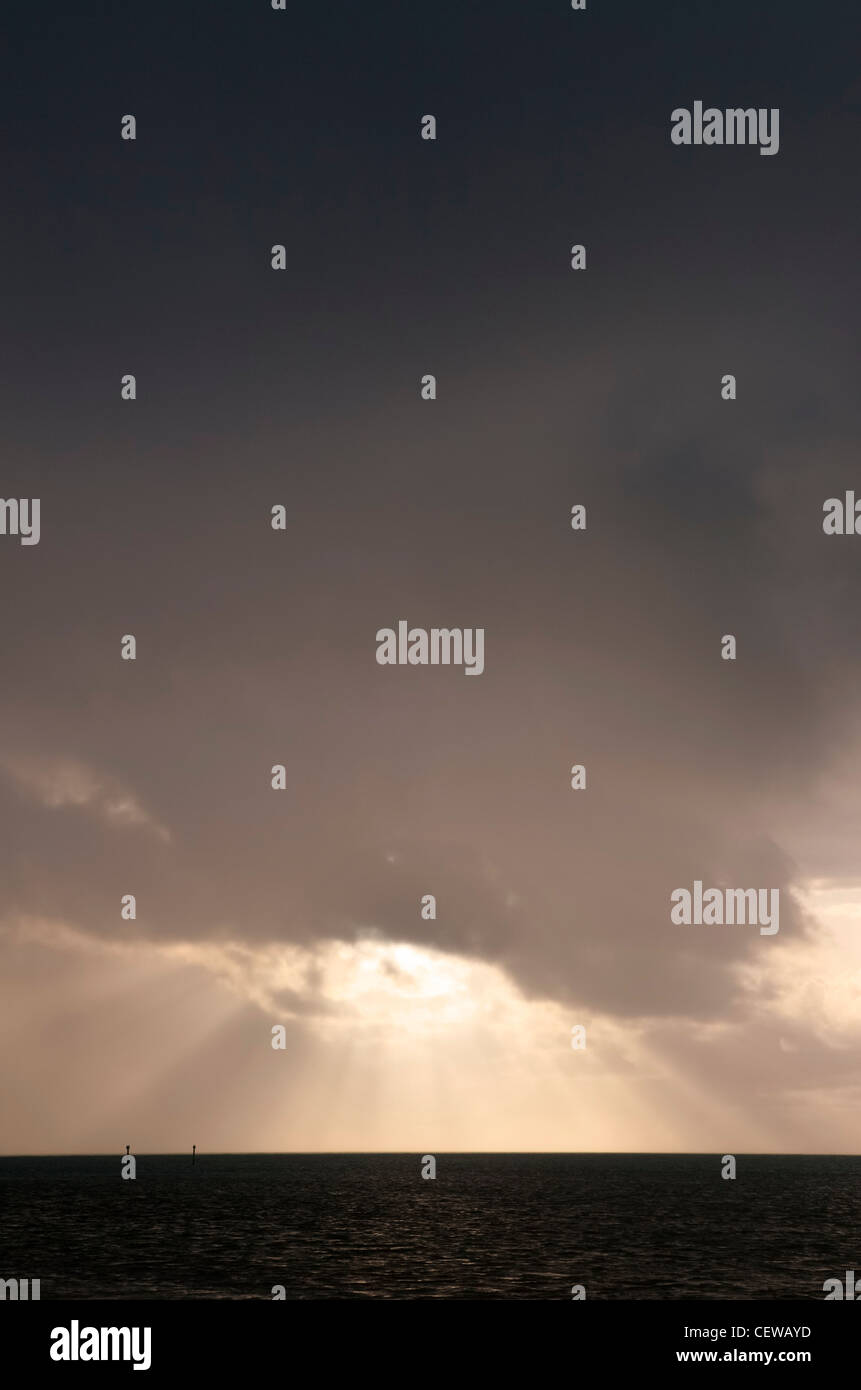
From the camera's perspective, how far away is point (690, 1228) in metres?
92.8
